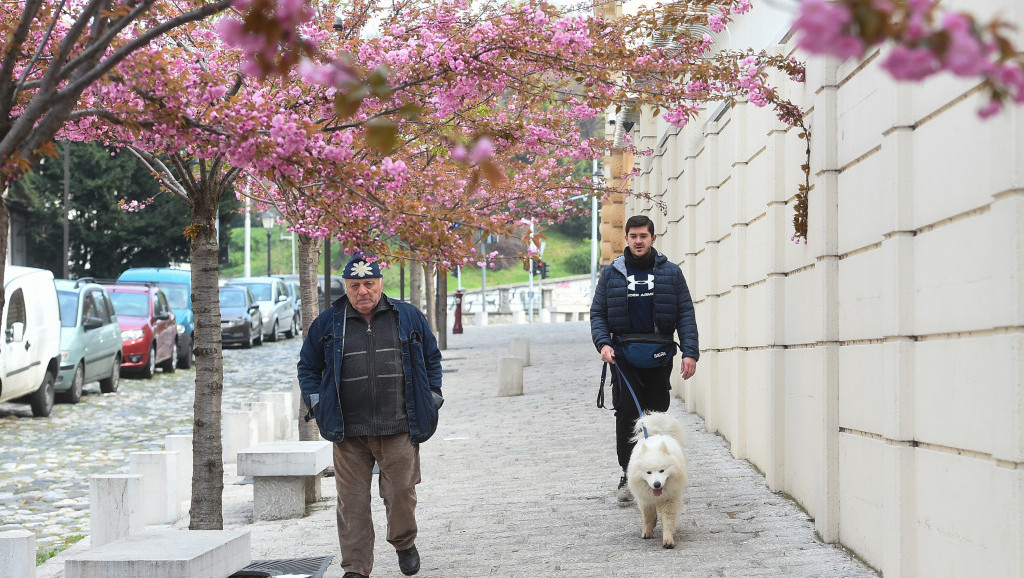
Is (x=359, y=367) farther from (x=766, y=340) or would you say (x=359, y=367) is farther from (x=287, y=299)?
(x=287, y=299)

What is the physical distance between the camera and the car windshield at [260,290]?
120ft

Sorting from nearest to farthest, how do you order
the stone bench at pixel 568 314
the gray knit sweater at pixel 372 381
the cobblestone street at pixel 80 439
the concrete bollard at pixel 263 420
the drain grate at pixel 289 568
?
the drain grate at pixel 289 568
the gray knit sweater at pixel 372 381
the cobblestone street at pixel 80 439
the concrete bollard at pixel 263 420
the stone bench at pixel 568 314

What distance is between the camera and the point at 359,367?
6801mm

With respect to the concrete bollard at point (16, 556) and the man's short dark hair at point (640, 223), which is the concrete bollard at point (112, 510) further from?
the man's short dark hair at point (640, 223)

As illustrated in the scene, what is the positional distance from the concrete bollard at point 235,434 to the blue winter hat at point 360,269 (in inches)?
271

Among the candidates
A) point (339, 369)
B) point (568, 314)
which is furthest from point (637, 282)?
point (568, 314)

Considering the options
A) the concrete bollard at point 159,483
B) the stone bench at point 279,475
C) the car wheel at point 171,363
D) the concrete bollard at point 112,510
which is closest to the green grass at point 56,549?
the concrete bollard at point 112,510

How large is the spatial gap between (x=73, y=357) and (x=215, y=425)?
1213 centimetres

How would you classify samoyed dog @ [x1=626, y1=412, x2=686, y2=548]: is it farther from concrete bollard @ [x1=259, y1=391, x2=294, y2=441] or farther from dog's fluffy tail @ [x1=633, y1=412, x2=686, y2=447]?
concrete bollard @ [x1=259, y1=391, x2=294, y2=441]

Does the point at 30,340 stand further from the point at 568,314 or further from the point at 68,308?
the point at 568,314

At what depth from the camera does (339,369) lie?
22.2ft

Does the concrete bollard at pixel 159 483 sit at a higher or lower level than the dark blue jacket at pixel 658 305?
Result: lower

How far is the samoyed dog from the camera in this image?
7.03m

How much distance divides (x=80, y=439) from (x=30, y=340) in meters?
2.05
